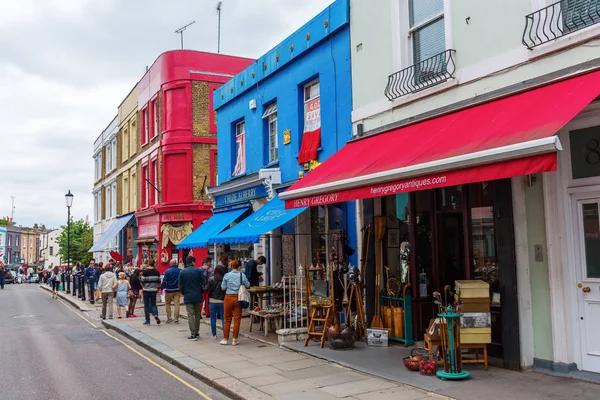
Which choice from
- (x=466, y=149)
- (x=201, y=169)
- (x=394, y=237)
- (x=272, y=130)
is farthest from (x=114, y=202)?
(x=466, y=149)

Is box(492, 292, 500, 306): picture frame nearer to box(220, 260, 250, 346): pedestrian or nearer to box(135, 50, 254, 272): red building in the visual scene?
box(220, 260, 250, 346): pedestrian

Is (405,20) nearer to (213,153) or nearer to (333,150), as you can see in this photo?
(333,150)

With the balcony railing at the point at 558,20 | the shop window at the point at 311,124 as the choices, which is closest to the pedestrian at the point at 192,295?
the shop window at the point at 311,124

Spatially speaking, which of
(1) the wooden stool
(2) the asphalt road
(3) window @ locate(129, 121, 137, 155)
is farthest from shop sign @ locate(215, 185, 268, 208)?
(3) window @ locate(129, 121, 137, 155)

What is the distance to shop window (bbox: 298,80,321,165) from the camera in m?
12.4

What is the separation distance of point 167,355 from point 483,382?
575 cm

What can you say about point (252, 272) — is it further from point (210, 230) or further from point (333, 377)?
point (333, 377)

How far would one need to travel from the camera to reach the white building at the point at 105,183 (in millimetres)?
35178

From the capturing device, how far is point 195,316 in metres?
11.8

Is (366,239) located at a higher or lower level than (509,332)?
higher

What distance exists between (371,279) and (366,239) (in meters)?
0.76

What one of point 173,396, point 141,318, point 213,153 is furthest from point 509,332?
point 213,153

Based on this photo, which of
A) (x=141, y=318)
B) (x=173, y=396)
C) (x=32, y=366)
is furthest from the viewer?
(x=141, y=318)

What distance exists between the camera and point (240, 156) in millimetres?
16797
